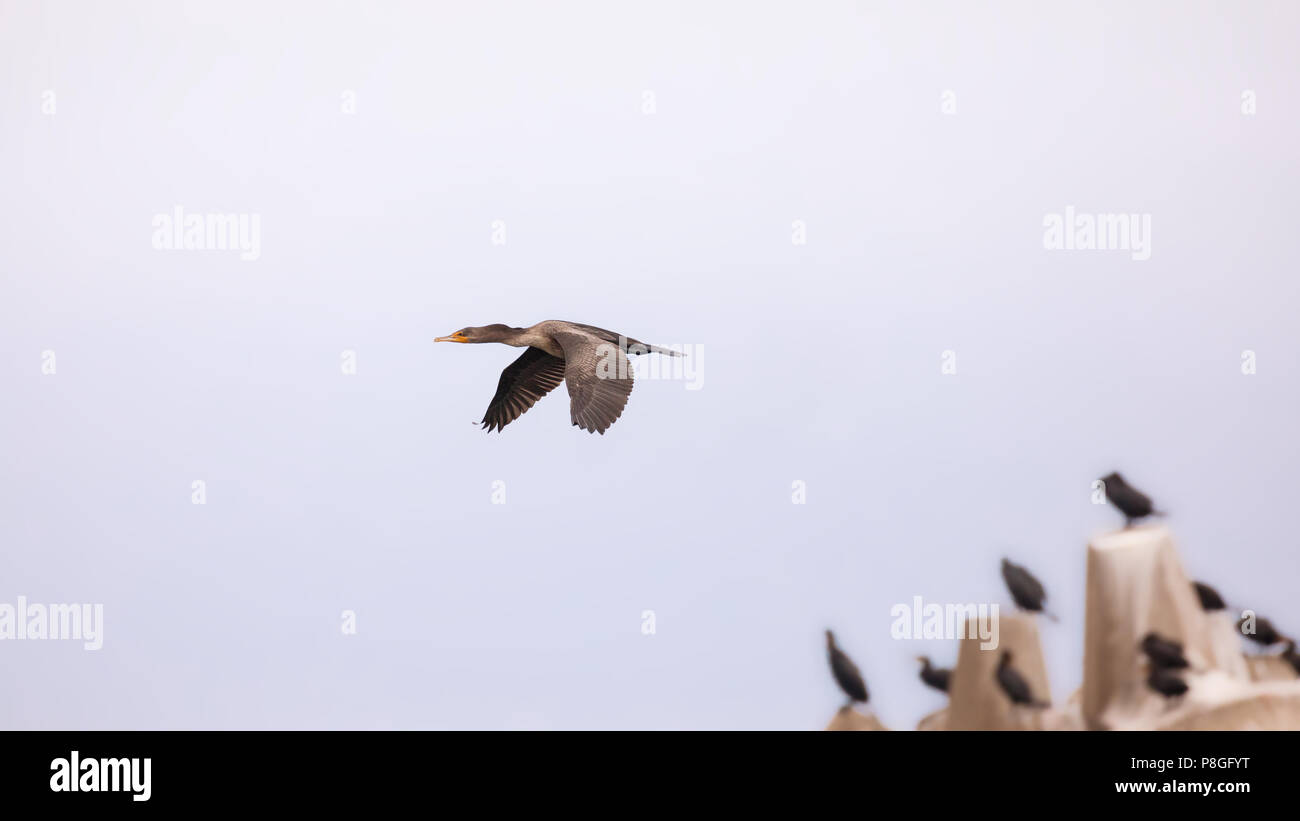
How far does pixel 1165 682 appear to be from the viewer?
14086 mm

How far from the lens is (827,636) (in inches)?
622

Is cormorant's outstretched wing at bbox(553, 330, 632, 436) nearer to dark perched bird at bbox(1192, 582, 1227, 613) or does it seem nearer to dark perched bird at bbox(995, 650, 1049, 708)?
dark perched bird at bbox(995, 650, 1049, 708)

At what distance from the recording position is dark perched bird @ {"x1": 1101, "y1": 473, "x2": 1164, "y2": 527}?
1504 centimetres

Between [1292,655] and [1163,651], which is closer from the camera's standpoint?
[1163,651]

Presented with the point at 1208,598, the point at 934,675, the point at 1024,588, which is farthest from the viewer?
the point at 934,675

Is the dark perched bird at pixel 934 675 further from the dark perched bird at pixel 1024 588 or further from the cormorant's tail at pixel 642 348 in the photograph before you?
the cormorant's tail at pixel 642 348

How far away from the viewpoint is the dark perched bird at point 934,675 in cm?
1559

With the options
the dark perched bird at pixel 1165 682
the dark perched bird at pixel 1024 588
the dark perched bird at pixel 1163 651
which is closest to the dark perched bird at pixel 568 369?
the dark perched bird at pixel 1024 588

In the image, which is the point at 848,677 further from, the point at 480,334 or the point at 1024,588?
the point at 480,334

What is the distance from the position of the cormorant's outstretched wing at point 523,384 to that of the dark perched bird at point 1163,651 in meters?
5.65

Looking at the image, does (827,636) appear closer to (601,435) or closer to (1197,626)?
(1197,626)

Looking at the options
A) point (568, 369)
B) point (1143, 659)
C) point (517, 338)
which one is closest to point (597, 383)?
point (568, 369)

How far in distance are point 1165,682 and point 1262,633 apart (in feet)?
5.08
